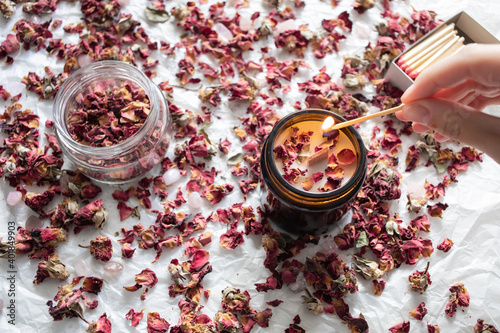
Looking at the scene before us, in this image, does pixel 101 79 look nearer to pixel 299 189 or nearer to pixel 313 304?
pixel 299 189

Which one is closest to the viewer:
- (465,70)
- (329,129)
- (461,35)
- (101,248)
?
(465,70)

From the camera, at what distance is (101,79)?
2.70ft

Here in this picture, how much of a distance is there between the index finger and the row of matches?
25cm

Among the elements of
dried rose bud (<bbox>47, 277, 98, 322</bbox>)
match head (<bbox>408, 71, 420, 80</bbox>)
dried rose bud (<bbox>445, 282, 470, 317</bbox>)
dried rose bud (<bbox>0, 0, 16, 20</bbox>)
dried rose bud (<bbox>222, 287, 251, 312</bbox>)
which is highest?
match head (<bbox>408, 71, 420, 80</bbox>)

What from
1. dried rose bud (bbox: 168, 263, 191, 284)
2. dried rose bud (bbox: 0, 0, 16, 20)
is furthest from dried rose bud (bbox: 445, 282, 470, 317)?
dried rose bud (bbox: 0, 0, 16, 20)

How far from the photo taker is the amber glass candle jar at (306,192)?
0.65m

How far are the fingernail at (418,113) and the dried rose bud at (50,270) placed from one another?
0.59 meters

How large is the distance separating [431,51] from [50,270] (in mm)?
760

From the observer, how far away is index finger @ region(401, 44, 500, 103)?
547 millimetres

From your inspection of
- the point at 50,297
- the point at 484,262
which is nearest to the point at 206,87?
the point at 50,297

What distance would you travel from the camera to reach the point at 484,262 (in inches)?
30.6

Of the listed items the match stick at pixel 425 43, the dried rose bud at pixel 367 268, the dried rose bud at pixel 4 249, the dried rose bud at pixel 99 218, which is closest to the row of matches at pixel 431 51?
the match stick at pixel 425 43

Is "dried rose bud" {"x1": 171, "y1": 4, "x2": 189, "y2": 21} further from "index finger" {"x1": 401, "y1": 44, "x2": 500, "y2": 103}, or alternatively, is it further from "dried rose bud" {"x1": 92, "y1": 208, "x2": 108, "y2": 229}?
"index finger" {"x1": 401, "y1": 44, "x2": 500, "y2": 103}

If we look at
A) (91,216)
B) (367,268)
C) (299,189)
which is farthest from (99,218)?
(367,268)
